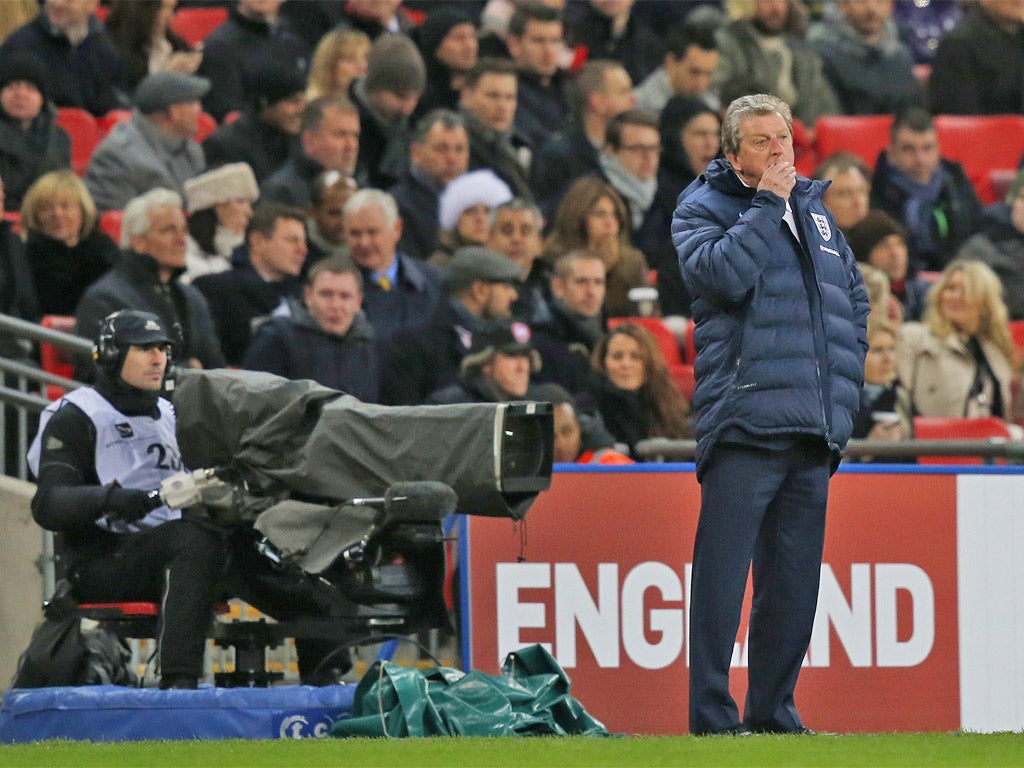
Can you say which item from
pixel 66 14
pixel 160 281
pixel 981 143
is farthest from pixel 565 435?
pixel 981 143

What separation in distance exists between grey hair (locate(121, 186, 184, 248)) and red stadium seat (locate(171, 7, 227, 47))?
4847 millimetres

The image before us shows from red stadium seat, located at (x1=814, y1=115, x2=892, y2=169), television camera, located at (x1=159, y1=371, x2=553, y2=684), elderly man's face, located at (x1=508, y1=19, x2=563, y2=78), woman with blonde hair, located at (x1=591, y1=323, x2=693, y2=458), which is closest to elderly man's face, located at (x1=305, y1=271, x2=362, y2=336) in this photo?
woman with blonde hair, located at (x1=591, y1=323, x2=693, y2=458)

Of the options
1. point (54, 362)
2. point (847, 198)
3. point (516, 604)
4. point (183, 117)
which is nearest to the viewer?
point (516, 604)

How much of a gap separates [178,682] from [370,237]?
4549 mm

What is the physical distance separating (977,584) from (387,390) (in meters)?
3.50

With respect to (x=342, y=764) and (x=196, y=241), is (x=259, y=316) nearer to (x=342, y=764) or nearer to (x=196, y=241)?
(x=196, y=241)

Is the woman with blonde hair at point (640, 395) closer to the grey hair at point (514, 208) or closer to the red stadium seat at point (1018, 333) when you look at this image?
the grey hair at point (514, 208)

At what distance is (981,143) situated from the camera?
16.4 metres

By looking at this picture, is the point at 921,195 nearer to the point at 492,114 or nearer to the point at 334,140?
the point at 492,114

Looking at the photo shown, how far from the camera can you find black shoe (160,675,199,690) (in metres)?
7.93

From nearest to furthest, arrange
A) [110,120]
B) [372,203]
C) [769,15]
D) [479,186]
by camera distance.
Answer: [372,203] → [479,186] → [110,120] → [769,15]

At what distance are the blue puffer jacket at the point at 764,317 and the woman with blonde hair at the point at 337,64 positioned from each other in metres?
6.91

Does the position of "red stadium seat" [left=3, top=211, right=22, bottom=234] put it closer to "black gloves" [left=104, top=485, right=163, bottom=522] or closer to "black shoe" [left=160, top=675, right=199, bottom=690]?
"black gloves" [left=104, top=485, right=163, bottom=522]

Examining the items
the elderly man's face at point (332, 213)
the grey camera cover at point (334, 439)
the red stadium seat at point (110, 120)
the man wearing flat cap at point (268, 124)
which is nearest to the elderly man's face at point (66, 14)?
the red stadium seat at point (110, 120)
